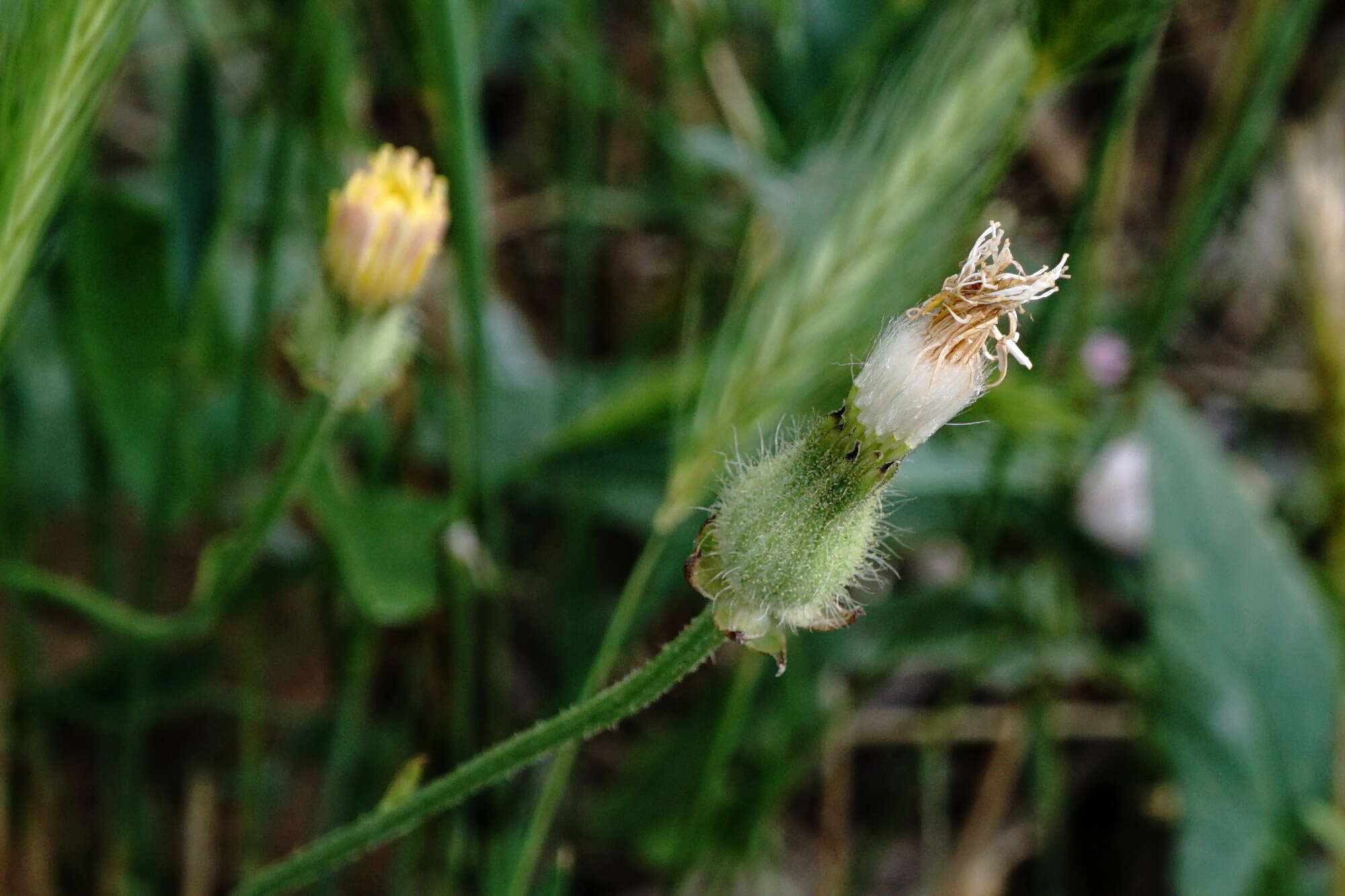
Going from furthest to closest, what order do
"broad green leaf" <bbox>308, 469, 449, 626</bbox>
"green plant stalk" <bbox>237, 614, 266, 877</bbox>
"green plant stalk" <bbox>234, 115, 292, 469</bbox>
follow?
"green plant stalk" <bbox>237, 614, 266, 877</bbox>
"green plant stalk" <bbox>234, 115, 292, 469</bbox>
"broad green leaf" <bbox>308, 469, 449, 626</bbox>

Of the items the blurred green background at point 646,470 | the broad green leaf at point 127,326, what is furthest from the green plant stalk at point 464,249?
the broad green leaf at point 127,326

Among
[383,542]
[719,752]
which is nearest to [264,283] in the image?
[383,542]

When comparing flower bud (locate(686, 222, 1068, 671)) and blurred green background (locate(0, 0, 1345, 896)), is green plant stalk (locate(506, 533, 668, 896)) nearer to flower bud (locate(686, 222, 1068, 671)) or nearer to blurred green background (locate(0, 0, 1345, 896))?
blurred green background (locate(0, 0, 1345, 896))

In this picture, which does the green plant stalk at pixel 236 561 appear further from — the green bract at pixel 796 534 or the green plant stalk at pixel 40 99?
the green bract at pixel 796 534

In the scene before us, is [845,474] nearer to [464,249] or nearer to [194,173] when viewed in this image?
[464,249]

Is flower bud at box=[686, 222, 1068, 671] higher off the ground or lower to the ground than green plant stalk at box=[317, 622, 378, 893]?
lower

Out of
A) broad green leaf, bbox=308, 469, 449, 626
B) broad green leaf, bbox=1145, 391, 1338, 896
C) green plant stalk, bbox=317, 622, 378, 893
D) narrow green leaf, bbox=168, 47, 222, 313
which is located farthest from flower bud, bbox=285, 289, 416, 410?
broad green leaf, bbox=1145, 391, 1338, 896
